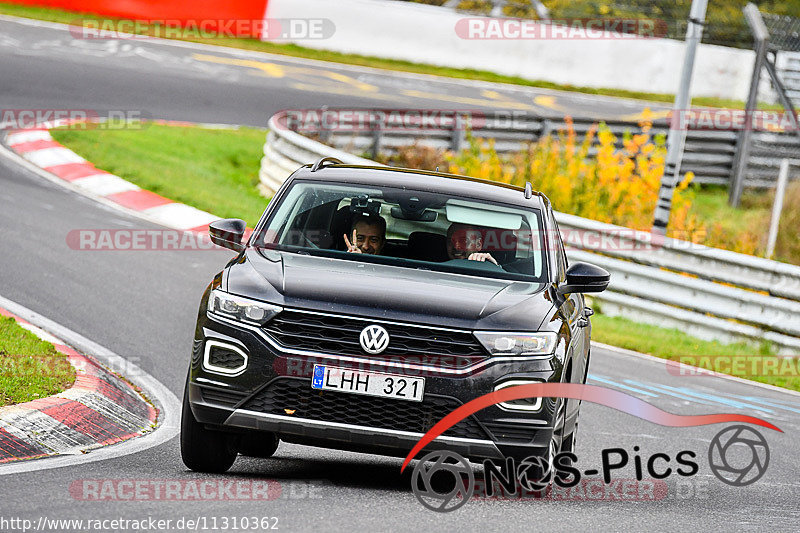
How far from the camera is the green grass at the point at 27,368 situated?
26.3 feet

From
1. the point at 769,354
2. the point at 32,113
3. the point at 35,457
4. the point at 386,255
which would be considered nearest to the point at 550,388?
the point at 386,255

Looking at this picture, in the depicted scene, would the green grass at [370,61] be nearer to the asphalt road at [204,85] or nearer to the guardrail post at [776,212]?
the asphalt road at [204,85]

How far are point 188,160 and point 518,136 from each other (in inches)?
234

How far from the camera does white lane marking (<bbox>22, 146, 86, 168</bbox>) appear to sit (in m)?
18.4

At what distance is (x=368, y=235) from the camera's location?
25.7 ft

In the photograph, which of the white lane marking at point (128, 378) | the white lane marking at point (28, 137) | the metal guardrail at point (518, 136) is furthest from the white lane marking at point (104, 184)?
the white lane marking at point (128, 378)

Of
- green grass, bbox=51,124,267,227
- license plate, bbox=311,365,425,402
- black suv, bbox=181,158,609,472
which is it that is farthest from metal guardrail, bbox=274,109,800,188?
license plate, bbox=311,365,425,402

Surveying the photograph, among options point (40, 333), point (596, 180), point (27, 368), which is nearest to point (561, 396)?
point (27, 368)

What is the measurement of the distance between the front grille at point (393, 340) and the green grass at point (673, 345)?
768cm

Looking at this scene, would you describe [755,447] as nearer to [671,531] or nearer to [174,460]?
[671,531]

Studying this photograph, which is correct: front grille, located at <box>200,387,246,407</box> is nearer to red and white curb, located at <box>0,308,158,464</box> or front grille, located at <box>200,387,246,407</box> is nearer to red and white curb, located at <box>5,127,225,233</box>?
red and white curb, located at <box>0,308,158,464</box>


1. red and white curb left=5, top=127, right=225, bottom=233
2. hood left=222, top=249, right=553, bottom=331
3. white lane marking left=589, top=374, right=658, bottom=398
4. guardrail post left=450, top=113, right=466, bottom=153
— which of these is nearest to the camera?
hood left=222, top=249, right=553, bottom=331

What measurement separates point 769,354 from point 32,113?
40.2 feet

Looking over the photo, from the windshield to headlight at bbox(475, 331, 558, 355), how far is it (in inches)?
37.0
